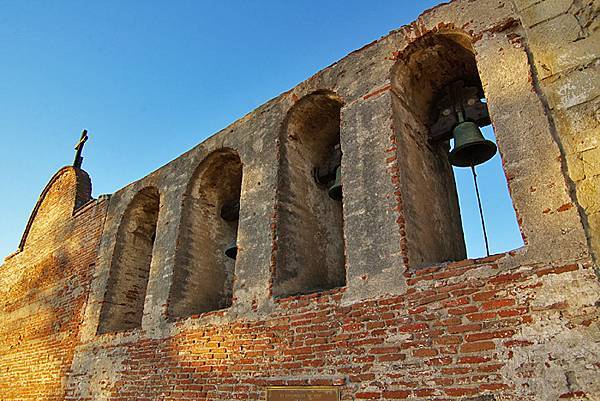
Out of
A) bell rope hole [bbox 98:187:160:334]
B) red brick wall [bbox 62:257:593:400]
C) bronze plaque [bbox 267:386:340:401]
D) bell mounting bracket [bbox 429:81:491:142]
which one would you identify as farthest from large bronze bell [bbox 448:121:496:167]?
bell rope hole [bbox 98:187:160:334]

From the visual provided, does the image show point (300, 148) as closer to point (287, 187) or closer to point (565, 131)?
point (287, 187)

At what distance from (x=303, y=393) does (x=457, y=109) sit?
3.71 meters

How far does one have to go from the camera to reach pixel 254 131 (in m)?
6.50

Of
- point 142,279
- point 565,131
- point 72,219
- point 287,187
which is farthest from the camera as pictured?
point 72,219

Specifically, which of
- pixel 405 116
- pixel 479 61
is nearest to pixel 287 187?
Result: pixel 405 116

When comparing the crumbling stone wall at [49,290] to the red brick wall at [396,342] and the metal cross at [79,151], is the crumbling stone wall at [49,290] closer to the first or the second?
the metal cross at [79,151]

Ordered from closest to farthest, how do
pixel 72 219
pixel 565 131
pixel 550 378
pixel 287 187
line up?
pixel 565 131 < pixel 550 378 < pixel 287 187 < pixel 72 219

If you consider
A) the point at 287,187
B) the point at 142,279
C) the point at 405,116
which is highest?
the point at 405,116

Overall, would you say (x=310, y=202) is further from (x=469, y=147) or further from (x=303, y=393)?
(x=303, y=393)

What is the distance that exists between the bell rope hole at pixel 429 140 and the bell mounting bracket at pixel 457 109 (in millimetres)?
26

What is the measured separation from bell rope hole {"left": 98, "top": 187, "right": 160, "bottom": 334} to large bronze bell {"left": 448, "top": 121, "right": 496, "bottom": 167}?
5.53 meters

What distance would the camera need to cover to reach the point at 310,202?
607 centimetres

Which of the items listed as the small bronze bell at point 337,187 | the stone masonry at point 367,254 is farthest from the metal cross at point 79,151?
the small bronze bell at point 337,187

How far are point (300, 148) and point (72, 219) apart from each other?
6.55 m
